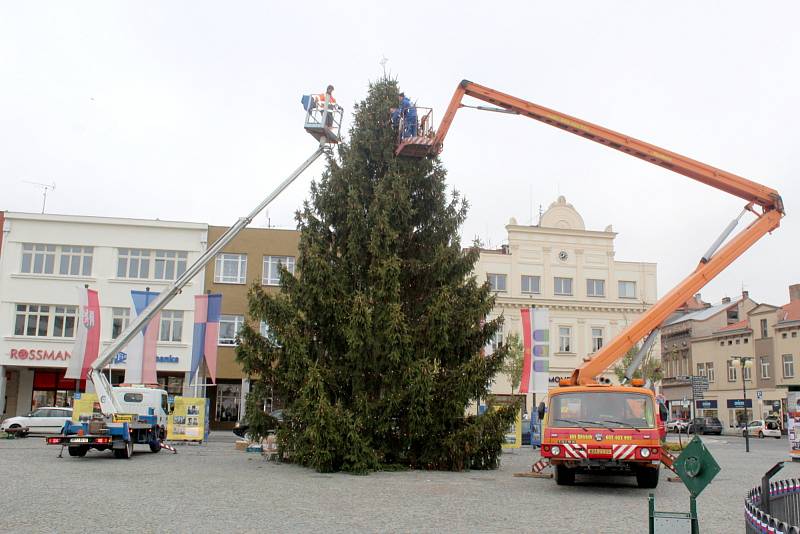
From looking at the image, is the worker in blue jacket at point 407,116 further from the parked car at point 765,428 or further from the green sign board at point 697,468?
the parked car at point 765,428

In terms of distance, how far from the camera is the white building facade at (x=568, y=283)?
55.6 metres

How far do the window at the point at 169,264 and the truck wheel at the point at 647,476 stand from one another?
33889 millimetres

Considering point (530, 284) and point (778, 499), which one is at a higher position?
point (530, 284)

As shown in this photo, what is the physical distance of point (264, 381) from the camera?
21.0 meters

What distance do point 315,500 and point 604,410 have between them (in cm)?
648

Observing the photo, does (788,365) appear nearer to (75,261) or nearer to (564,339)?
(564,339)

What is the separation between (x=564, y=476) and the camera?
55.7ft

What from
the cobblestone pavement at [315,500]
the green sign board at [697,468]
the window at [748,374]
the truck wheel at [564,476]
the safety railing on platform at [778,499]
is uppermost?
the window at [748,374]

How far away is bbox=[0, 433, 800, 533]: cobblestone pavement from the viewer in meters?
11.1

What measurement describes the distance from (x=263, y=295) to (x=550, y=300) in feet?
123

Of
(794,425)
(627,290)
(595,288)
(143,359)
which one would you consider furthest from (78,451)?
(627,290)

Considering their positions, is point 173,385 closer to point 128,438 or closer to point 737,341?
point 128,438

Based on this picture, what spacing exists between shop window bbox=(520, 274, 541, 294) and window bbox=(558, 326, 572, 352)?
10.9ft

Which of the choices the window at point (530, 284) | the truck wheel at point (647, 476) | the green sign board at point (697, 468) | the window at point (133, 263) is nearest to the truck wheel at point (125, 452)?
the truck wheel at point (647, 476)
